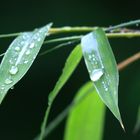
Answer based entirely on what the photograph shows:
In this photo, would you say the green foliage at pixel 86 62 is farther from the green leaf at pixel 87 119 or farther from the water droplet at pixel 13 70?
the green leaf at pixel 87 119

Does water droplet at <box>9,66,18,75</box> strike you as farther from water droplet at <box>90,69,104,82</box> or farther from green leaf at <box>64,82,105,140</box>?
green leaf at <box>64,82,105,140</box>

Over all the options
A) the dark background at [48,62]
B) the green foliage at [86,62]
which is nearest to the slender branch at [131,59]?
the green foliage at [86,62]

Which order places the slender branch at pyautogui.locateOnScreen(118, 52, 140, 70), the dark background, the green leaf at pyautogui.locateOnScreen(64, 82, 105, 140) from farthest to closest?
the dark background < the green leaf at pyautogui.locateOnScreen(64, 82, 105, 140) < the slender branch at pyautogui.locateOnScreen(118, 52, 140, 70)

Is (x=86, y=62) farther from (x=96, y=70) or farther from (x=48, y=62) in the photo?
(x=48, y=62)

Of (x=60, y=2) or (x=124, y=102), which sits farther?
(x=60, y=2)

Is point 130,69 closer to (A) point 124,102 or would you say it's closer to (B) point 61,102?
(A) point 124,102

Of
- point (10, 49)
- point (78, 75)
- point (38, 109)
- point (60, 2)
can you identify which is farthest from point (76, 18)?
point (10, 49)

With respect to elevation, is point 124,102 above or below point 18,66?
above

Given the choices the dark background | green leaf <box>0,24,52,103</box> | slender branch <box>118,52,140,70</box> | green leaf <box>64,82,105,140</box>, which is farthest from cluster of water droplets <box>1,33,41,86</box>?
the dark background
